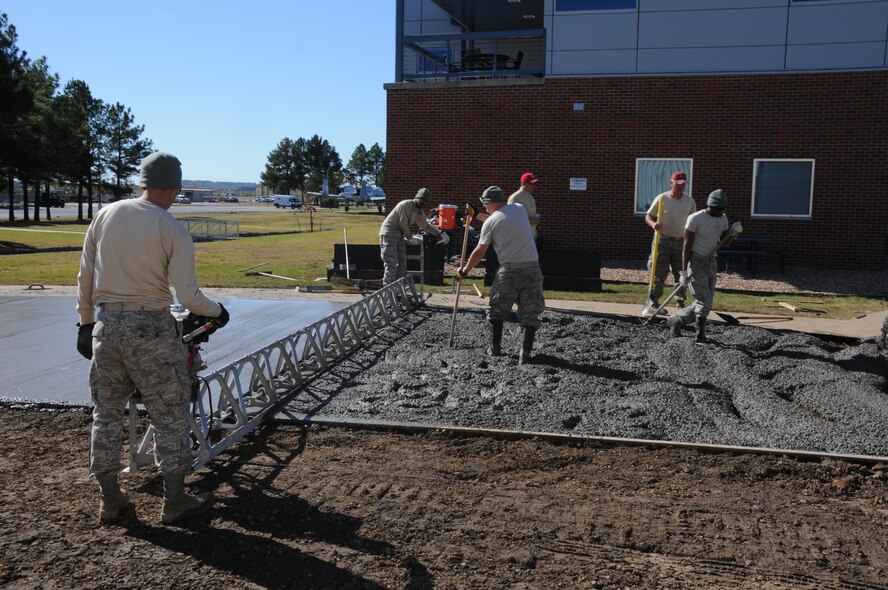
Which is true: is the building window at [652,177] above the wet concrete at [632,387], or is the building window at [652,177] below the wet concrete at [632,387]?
above

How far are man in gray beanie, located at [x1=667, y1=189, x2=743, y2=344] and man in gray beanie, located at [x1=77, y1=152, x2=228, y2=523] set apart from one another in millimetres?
6264

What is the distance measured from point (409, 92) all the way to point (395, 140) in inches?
45.7

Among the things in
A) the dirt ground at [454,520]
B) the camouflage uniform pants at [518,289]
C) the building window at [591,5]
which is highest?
the building window at [591,5]

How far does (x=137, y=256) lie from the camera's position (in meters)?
4.46

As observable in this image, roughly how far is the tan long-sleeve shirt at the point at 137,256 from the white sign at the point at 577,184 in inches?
595

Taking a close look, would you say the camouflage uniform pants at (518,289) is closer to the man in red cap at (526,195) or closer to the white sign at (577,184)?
the man in red cap at (526,195)

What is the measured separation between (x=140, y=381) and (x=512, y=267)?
187 inches

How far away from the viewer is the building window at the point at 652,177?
1830 cm

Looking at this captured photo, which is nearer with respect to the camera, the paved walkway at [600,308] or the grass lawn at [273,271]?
the paved walkway at [600,308]

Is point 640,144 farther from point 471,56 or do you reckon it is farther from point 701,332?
point 701,332

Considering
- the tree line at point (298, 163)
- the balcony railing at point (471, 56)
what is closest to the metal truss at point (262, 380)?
the balcony railing at point (471, 56)

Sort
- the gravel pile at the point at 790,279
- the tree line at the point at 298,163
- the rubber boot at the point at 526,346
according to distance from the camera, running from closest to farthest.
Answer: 1. the rubber boot at the point at 526,346
2. the gravel pile at the point at 790,279
3. the tree line at the point at 298,163

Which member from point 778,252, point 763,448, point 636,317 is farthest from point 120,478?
point 778,252

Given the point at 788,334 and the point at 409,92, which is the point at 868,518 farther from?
the point at 409,92
